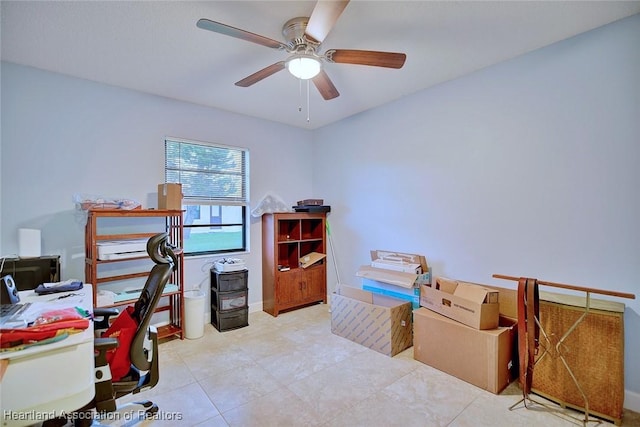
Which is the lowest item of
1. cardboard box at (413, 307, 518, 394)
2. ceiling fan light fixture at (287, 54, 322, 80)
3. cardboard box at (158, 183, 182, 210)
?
cardboard box at (413, 307, 518, 394)

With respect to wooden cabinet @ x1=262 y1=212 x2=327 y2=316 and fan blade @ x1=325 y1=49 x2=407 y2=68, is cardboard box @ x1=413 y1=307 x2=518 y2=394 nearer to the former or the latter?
wooden cabinet @ x1=262 y1=212 x2=327 y2=316

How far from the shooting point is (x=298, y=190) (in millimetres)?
4668

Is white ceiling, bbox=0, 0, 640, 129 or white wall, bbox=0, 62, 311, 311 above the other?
white ceiling, bbox=0, 0, 640, 129

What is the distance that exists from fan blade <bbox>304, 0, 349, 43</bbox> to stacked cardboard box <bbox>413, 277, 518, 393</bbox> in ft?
7.41

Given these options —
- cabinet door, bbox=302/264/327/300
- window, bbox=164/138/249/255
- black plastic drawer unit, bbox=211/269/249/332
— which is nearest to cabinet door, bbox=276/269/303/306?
cabinet door, bbox=302/264/327/300

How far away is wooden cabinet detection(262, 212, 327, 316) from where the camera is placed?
397cm

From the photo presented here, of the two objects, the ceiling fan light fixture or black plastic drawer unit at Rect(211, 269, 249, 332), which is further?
black plastic drawer unit at Rect(211, 269, 249, 332)

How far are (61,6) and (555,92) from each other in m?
3.60

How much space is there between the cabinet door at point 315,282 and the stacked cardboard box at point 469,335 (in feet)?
5.94

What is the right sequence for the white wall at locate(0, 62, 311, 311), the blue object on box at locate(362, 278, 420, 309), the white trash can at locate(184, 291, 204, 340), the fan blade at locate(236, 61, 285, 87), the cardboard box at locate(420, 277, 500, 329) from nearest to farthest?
the fan blade at locate(236, 61, 285, 87), the cardboard box at locate(420, 277, 500, 329), the white wall at locate(0, 62, 311, 311), the blue object on box at locate(362, 278, 420, 309), the white trash can at locate(184, 291, 204, 340)

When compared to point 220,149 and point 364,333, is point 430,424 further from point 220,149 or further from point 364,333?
point 220,149

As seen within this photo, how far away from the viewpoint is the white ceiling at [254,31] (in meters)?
1.94

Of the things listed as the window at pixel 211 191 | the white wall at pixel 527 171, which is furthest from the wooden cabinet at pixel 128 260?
the white wall at pixel 527 171

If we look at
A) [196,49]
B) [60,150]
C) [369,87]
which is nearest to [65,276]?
[60,150]
